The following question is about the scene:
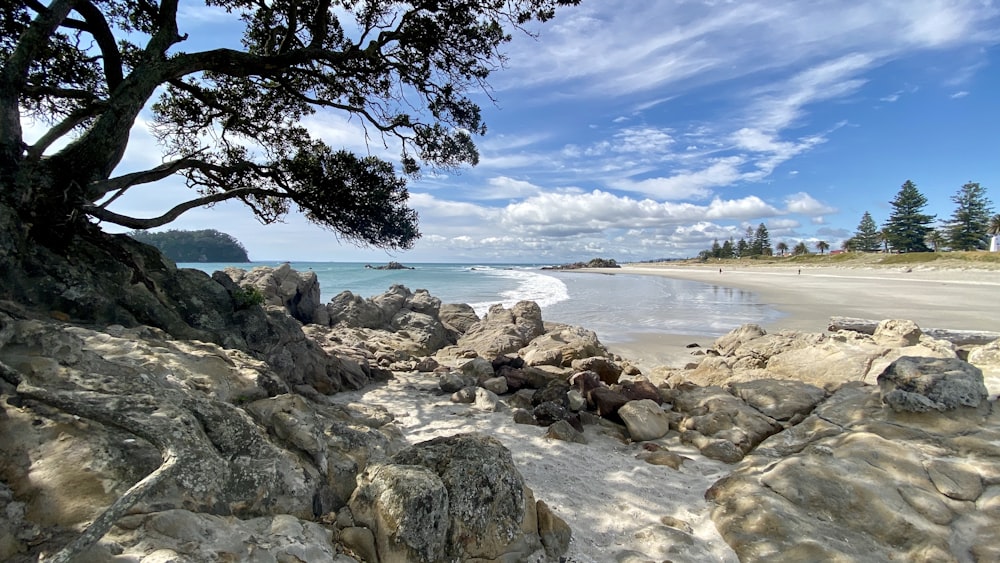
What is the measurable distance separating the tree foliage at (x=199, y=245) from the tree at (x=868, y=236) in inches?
4971

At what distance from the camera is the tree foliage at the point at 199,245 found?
86.9 meters

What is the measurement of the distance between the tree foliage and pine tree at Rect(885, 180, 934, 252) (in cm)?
12489

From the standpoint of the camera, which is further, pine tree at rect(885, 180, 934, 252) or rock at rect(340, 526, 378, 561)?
pine tree at rect(885, 180, 934, 252)

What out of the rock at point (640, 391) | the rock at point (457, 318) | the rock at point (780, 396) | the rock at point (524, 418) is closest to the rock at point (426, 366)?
the rock at point (524, 418)

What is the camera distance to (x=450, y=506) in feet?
9.52

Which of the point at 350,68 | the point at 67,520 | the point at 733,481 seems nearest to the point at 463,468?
the point at 67,520

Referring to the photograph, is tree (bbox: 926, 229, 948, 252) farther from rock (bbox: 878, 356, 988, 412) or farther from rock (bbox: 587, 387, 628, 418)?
rock (bbox: 587, 387, 628, 418)

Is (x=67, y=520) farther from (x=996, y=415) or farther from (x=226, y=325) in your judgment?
(x=996, y=415)

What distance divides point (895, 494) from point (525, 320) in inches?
419

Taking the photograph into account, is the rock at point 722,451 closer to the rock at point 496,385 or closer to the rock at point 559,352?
the rock at point 496,385

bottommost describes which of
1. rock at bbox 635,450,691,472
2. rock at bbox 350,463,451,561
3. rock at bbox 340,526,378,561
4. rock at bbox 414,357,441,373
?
rock at bbox 414,357,441,373

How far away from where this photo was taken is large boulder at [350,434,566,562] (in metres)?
2.67

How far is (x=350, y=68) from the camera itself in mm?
8680

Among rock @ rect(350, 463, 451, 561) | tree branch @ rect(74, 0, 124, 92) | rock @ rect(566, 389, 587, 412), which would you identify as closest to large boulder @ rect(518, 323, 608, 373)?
rock @ rect(566, 389, 587, 412)
